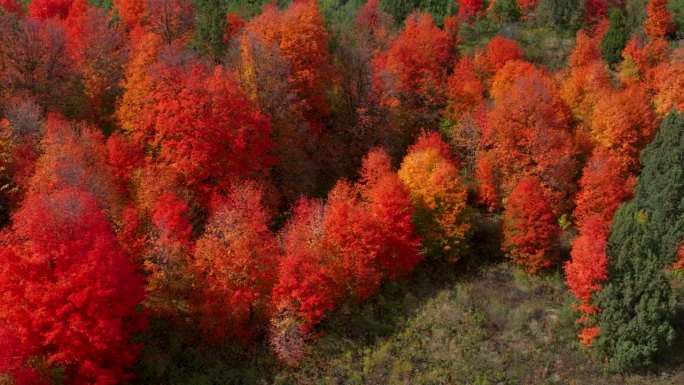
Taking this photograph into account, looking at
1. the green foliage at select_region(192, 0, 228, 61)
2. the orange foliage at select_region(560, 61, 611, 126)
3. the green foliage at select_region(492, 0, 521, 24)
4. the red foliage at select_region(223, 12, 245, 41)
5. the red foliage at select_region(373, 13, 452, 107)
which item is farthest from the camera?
the green foliage at select_region(492, 0, 521, 24)

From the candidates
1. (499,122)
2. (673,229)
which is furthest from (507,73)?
(673,229)

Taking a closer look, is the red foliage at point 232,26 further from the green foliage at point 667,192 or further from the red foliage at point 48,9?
the green foliage at point 667,192

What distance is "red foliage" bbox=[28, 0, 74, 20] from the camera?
7212 centimetres

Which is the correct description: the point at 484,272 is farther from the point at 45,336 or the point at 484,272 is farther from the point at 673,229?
the point at 45,336

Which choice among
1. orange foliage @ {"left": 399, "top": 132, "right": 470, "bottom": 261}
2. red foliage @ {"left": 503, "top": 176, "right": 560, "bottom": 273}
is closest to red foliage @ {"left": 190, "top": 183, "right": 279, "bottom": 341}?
orange foliage @ {"left": 399, "top": 132, "right": 470, "bottom": 261}

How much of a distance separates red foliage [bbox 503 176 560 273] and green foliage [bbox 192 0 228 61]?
28059 millimetres

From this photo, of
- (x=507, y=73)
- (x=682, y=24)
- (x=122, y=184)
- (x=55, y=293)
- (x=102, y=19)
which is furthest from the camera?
(x=682, y=24)

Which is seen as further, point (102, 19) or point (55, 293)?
point (102, 19)

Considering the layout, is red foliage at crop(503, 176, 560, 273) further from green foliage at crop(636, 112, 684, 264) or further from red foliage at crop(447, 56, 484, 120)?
red foliage at crop(447, 56, 484, 120)

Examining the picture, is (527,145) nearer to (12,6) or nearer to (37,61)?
(37,61)

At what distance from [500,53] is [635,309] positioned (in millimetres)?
39302

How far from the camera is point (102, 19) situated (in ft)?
196

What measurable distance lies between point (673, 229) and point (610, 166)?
739 centimetres

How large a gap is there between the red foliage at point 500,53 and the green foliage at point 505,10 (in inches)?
758
